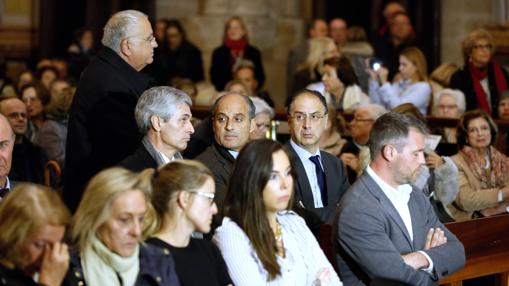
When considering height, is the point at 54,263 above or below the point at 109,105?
below

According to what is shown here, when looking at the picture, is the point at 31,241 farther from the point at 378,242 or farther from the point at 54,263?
the point at 378,242

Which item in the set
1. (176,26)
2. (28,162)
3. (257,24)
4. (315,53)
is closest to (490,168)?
(28,162)

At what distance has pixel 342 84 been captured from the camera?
447 inches

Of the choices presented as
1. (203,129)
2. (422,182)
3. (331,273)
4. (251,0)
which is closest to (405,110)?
(422,182)

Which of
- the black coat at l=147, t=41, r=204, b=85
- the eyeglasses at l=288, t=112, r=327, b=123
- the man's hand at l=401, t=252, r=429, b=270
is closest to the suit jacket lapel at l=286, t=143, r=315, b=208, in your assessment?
the eyeglasses at l=288, t=112, r=327, b=123

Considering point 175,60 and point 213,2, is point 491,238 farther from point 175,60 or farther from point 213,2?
point 213,2

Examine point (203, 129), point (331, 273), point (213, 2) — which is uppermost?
point (213, 2)

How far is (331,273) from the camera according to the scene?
19.5ft

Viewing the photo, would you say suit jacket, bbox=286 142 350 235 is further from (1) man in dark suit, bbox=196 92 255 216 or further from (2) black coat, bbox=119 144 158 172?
(2) black coat, bbox=119 144 158 172

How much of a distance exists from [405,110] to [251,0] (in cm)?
580

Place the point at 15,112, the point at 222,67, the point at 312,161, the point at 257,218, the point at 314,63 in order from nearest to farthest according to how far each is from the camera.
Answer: the point at 257,218
the point at 312,161
the point at 15,112
the point at 314,63
the point at 222,67

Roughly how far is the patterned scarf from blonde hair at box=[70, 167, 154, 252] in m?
4.24

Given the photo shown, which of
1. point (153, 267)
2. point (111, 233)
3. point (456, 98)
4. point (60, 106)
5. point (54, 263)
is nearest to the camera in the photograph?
point (54, 263)

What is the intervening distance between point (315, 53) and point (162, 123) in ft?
20.1
